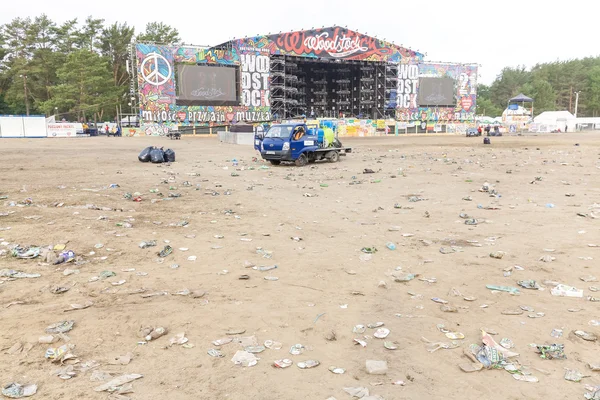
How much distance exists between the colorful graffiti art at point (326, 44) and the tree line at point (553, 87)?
54.7 m

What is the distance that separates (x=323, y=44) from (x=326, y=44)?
0.38 metres

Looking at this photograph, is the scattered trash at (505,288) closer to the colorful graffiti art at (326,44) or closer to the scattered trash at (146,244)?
the scattered trash at (146,244)

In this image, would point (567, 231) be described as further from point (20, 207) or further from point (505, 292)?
point (20, 207)

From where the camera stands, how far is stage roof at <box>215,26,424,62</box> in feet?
151

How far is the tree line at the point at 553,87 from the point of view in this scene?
9275cm

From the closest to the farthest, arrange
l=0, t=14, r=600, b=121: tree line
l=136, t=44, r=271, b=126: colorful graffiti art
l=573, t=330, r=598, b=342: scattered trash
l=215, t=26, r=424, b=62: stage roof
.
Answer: l=573, t=330, r=598, b=342: scattered trash, l=136, t=44, r=271, b=126: colorful graffiti art, l=215, t=26, r=424, b=62: stage roof, l=0, t=14, r=600, b=121: tree line

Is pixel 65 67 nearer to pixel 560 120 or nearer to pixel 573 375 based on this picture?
pixel 573 375

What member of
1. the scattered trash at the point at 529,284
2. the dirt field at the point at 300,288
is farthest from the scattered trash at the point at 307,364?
the scattered trash at the point at 529,284

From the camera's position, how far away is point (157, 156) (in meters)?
18.1

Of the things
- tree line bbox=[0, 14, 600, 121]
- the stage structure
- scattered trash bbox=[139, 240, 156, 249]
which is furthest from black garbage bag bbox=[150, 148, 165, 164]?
tree line bbox=[0, 14, 600, 121]

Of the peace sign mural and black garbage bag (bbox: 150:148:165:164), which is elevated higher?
the peace sign mural

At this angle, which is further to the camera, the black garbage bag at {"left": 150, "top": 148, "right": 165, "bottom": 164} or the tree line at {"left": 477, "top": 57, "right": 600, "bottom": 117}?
the tree line at {"left": 477, "top": 57, "right": 600, "bottom": 117}

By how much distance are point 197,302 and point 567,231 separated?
242 inches

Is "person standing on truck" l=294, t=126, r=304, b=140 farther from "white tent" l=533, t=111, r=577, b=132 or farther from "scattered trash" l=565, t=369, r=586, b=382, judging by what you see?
"white tent" l=533, t=111, r=577, b=132
